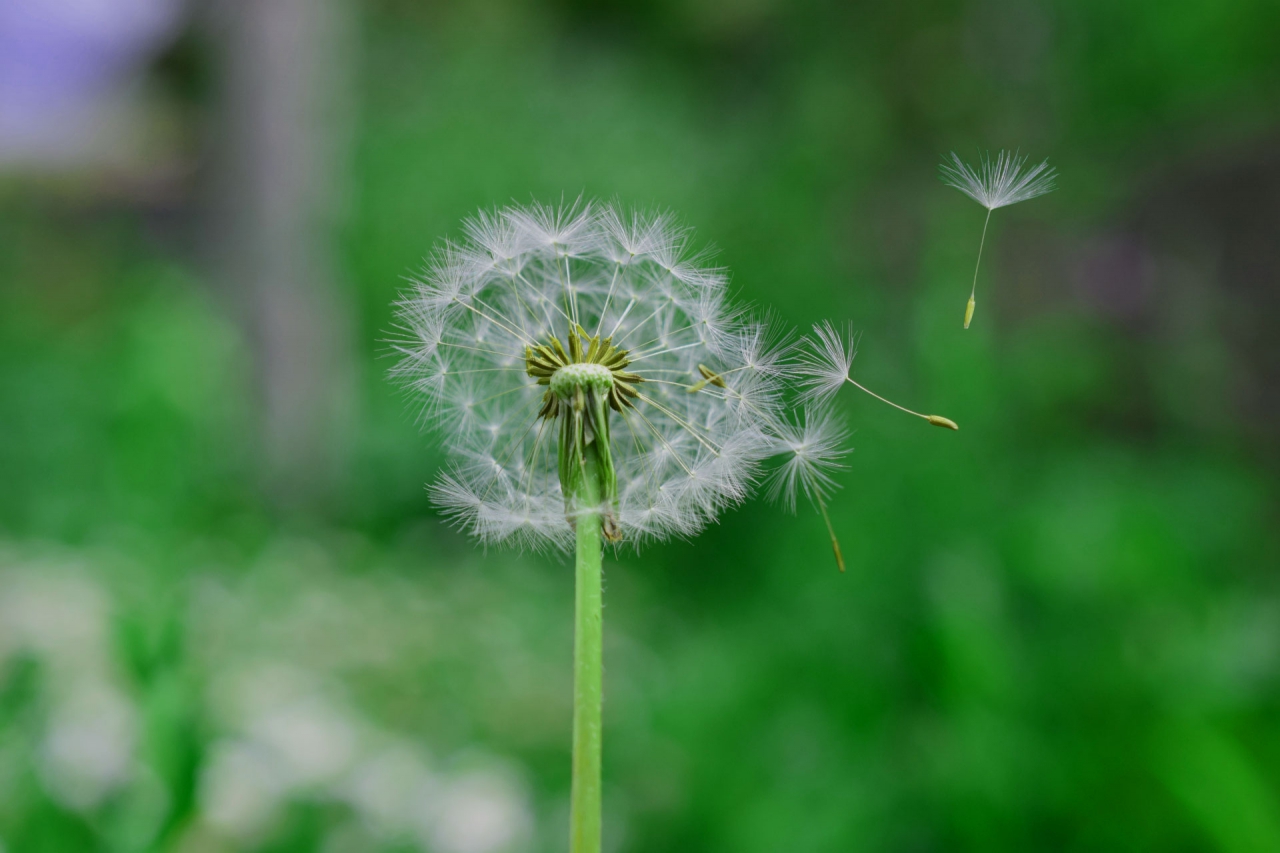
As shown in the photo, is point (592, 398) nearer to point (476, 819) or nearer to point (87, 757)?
point (87, 757)

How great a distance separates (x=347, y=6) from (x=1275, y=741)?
6.15 metres

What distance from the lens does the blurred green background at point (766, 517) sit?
1.87 m

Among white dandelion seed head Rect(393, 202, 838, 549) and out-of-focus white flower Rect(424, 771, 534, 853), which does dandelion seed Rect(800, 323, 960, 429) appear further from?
out-of-focus white flower Rect(424, 771, 534, 853)

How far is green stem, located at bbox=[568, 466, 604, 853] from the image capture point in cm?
40

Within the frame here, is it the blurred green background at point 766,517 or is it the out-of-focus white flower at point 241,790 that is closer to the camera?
the out-of-focus white flower at point 241,790

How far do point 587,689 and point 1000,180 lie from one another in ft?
1.42

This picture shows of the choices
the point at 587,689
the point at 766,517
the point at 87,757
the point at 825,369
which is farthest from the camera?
the point at 766,517

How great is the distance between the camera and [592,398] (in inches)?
19.1

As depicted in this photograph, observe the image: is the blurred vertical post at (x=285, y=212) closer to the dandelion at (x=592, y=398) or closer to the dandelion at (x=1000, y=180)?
the dandelion at (x=592, y=398)

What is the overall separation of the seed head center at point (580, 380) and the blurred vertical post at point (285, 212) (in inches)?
198

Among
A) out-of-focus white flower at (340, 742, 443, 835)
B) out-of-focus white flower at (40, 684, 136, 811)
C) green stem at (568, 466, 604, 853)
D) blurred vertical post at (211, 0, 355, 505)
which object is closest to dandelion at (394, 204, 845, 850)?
green stem at (568, 466, 604, 853)

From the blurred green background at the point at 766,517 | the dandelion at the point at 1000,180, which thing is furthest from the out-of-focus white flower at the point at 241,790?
the dandelion at the point at 1000,180

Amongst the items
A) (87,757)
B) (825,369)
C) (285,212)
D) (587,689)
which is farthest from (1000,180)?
(285,212)

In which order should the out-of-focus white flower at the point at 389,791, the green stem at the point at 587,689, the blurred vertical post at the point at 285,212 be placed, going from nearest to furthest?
the green stem at the point at 587,689, the out-of-focus white flower at the point at 389,791, the blurred vertical post at the point at 285,212
